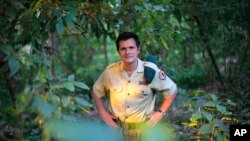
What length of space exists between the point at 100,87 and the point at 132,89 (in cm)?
40

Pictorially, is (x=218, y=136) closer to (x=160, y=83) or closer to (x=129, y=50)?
(x=160, y=83)

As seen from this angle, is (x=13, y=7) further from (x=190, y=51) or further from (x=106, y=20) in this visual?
(x=190, y=51)

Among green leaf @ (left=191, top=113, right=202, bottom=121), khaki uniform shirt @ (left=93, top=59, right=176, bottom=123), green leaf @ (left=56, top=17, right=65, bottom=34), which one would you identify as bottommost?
green leaf @ (left=191, top=113, right=202, bottom=121)

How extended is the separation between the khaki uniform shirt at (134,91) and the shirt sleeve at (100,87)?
0.28 feet

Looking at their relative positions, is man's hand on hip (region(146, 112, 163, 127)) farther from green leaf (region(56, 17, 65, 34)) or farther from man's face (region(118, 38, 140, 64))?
green leaf (region(56, 17, 65, 34))

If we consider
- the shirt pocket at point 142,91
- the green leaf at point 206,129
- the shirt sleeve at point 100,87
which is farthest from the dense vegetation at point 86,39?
the shirt pocket at point 142,91

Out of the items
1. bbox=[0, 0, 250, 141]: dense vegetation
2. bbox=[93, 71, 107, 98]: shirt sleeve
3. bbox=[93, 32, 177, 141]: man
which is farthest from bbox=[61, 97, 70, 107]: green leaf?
bbox=[93, 71, 107, 98]: shirt sleeve

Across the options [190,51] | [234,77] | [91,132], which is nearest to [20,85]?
[91,132]

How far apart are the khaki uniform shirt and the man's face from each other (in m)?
0.12

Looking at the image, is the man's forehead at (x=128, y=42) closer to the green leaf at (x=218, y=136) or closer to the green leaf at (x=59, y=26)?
the green leaf at (x=59, y=26)

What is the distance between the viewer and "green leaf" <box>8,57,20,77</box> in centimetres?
296

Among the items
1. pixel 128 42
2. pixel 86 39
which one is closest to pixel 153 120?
pixel 128 42

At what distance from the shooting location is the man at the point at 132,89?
14.3 ft

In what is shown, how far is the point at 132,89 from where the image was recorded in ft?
14.3
